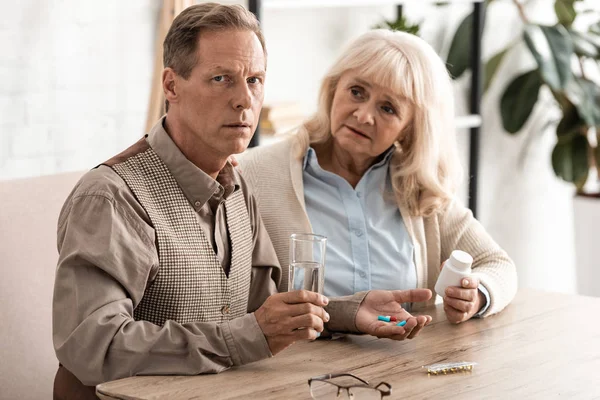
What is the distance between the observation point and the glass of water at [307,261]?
171 cm

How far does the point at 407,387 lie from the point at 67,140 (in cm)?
166

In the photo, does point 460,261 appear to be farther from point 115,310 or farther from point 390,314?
point 115,310

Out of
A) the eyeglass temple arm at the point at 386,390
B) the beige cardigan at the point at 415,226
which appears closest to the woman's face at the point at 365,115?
the beige cardigan at the point at 415,226

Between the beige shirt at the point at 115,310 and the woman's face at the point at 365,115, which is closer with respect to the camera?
the beige shirt at the point at 115,310

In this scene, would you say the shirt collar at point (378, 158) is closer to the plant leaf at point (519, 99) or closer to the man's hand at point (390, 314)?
the man's hand at point (390, 314)

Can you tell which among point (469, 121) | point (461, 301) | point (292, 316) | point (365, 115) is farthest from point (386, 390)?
point (469, 121)

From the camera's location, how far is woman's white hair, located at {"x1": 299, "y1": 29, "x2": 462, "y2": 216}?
7.86ft

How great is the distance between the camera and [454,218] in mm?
2514

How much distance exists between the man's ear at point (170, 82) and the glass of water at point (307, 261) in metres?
0.40

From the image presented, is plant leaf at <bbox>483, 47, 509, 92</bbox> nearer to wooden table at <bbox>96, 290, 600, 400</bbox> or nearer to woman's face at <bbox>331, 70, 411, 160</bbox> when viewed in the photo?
woman's face at <bbox>331, 70, 411, 160</bbox>

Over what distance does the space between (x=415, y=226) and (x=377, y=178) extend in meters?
0.16

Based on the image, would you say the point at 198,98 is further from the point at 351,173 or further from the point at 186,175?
the point at 351,173

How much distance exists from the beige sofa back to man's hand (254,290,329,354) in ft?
2.37

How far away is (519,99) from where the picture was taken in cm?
448
